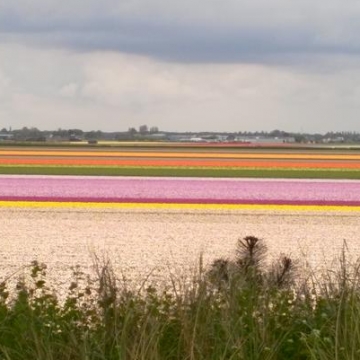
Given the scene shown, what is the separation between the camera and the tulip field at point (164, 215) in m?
15.5

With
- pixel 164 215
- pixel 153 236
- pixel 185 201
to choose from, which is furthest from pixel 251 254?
pixel 185 201

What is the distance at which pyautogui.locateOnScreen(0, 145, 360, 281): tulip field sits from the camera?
15484 millimetres

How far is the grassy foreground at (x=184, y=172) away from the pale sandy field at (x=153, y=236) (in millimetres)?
15329

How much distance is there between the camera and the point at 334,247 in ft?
54.3

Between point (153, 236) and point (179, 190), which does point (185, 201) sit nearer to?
point (179, 190)

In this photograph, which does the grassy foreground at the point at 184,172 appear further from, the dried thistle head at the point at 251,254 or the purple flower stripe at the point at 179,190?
the dried thistle head at the point at 251,254

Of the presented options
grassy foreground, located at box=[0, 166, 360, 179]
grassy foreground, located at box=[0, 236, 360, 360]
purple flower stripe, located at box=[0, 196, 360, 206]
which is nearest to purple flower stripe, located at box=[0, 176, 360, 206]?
purple flower stripe, located at box=[0, 196, 360, 206]

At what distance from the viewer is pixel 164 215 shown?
22.1m

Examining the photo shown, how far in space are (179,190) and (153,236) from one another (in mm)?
11538

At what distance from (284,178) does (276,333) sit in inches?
1186

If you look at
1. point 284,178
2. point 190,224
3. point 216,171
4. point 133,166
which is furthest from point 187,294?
point 133,166

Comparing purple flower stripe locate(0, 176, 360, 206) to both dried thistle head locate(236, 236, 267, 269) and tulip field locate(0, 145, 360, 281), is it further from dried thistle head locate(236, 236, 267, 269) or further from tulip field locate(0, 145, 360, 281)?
dried thistle head locate(236, 236, 267, 269)

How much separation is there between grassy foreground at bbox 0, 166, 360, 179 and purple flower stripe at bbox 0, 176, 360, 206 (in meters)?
3.34

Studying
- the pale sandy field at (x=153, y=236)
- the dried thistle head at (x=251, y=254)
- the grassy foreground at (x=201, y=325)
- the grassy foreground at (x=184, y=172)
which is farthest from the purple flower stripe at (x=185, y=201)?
the grassy foreground at (x=201, y=325)
